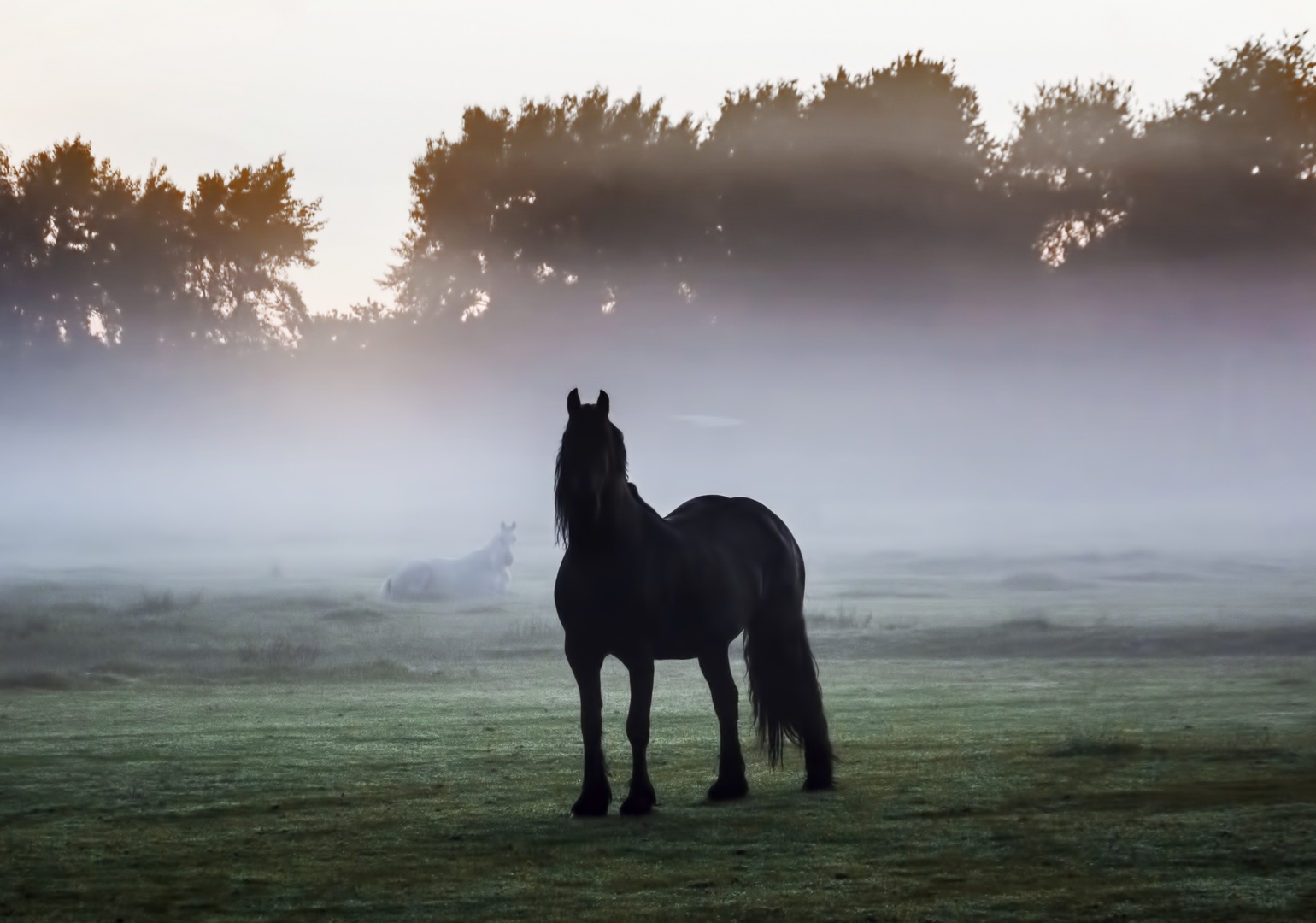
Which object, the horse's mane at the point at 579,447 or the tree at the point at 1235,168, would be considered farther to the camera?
the tree at the point at 1235,168

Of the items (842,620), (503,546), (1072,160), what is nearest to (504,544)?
(503,546)

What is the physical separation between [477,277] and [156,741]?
29386mm

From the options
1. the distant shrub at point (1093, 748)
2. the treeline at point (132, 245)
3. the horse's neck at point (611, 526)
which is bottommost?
the distant shrub at point (1093, 748)

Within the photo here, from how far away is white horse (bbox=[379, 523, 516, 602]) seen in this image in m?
31.7

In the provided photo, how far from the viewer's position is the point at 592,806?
9852mm

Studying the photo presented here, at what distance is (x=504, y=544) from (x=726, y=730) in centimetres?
2433

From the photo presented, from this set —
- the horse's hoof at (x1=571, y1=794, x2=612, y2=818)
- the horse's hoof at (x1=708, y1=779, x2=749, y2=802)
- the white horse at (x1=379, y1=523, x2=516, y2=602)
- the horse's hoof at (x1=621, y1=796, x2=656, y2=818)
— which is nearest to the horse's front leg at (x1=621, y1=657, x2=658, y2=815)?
the horse's hoof at (x1=621, y1=796, x2=656, y2=818)

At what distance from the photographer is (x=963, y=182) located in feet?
139

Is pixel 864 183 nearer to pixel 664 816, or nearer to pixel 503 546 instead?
pixel 503 546

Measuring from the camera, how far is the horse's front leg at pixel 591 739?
32.0ft

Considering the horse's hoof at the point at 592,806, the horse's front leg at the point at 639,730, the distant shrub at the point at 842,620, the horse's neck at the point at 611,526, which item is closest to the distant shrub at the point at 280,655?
the distant shrub at the point at 842,620

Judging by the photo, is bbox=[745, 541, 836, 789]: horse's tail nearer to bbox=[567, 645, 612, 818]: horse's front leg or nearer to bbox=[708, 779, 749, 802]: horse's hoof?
bbox=[708, 779, 749, 802]: horse's hoof

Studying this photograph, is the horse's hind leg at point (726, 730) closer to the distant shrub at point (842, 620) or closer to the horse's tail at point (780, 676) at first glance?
the horse's tail at point (780, 676)

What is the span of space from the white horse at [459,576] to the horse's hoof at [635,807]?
21873 millimetres
